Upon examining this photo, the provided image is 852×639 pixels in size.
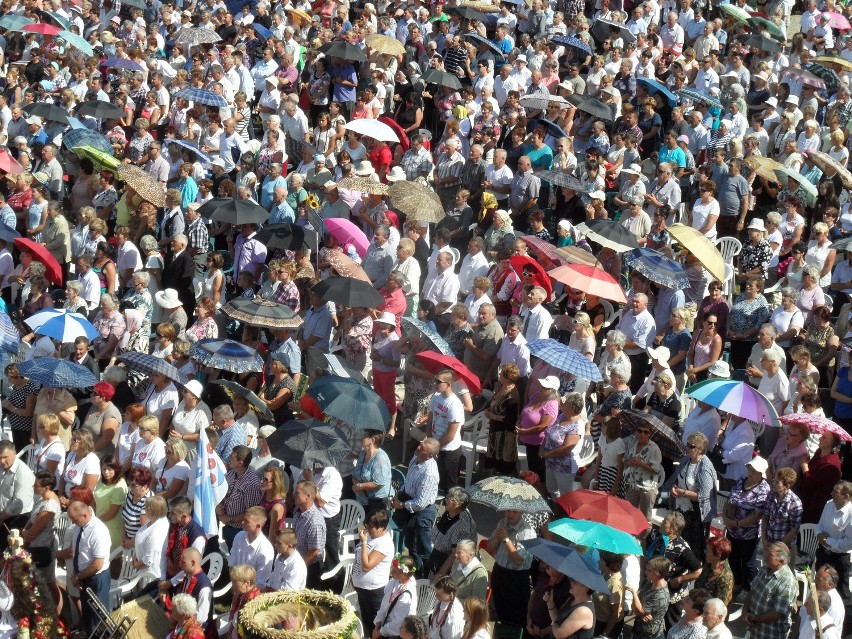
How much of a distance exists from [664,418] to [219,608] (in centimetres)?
379

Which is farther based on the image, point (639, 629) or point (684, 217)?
point (684, 217)

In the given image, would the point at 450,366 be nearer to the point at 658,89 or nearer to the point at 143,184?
the point at 143,184

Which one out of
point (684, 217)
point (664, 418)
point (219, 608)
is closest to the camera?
point (219, 608)

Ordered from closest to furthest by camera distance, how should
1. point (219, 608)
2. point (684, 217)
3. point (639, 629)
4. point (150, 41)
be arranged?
point (639, 629), point (219, 608), point (684, 217), point (150, 41)

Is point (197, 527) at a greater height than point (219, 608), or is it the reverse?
point (197, 527)

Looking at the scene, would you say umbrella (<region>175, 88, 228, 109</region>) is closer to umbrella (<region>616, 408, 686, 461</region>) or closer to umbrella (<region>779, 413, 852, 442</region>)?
umbrella (<region>616, 408, 686, 461</region>)

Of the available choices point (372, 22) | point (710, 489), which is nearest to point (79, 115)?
point (372, 22)

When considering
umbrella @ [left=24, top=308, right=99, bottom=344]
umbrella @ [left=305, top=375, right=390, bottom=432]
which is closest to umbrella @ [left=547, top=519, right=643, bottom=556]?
umbrella @ [left=305, top=375, right=390, bottom=432]

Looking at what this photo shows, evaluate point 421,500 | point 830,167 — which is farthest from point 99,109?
point 421,500

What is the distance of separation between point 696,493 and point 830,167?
20.1ft

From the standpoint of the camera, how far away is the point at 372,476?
10.9m

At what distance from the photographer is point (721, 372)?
12.1m

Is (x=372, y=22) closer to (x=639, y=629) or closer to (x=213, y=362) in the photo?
(x=213, y=362)

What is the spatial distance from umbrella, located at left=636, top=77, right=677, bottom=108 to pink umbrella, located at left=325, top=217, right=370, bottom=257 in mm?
5176
